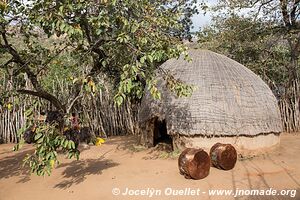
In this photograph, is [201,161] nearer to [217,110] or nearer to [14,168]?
[217,110]

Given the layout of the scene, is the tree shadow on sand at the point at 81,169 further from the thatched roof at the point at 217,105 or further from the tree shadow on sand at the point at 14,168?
the thatched roof at the point at 217,105

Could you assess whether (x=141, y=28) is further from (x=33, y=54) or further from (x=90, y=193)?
(x=33, y=54)

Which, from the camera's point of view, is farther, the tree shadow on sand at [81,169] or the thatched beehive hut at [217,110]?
the thatched beehive hut at [217,110]

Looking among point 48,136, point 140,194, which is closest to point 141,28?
point 48,136

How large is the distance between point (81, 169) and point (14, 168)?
1769 millimetres

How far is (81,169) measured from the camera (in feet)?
25.6

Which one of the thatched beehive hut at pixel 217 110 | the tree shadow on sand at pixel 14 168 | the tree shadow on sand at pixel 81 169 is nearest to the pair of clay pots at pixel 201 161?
the thatched beehive hut at pixel 217 110

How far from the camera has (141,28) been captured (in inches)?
225

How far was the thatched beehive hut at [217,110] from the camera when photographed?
27.1 ft

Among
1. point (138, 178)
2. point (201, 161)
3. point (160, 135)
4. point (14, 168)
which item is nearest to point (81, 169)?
point (138, 178)

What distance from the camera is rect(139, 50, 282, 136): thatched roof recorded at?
8.25m

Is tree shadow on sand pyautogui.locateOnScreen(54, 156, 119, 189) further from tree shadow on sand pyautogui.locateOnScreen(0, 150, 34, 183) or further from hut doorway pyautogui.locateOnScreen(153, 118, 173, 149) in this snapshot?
hut doorway pyautogui.locateOnScreen(153, 118, 173, 149)

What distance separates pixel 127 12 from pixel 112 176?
340 centimetres

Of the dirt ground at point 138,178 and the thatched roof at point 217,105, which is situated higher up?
the thatched roof at point 217,105
